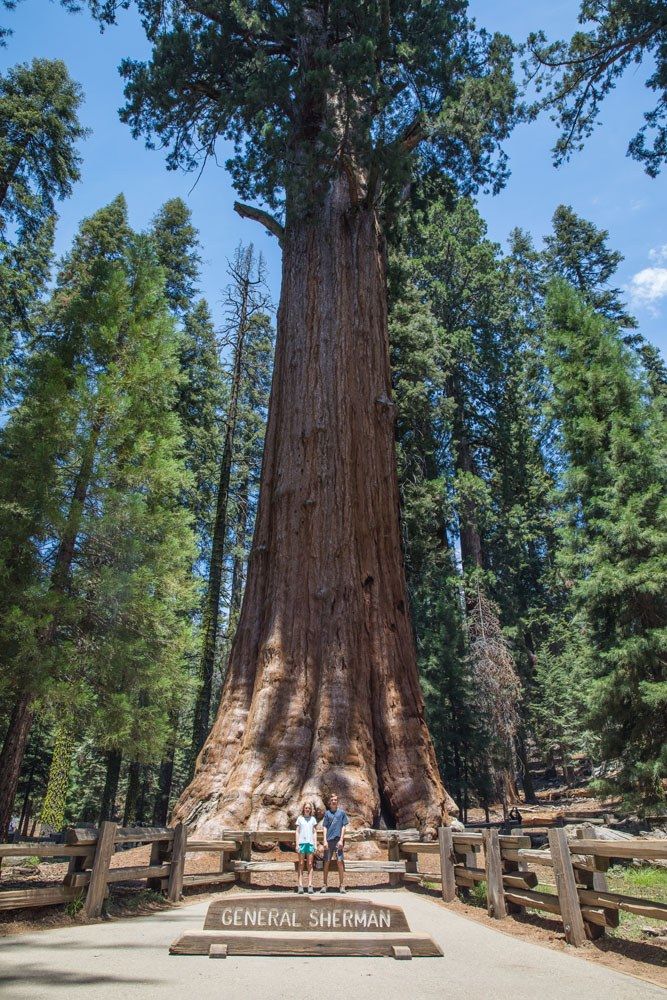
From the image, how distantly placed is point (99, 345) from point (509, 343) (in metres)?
22.3

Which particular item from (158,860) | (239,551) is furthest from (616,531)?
(239,551)

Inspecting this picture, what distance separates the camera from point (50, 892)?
5707 millimetres

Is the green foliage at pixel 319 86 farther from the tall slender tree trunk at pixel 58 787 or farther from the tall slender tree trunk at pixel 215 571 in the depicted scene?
the tall slender tree trunk at pixel 58 787

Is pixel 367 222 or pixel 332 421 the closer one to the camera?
pixel 332 421

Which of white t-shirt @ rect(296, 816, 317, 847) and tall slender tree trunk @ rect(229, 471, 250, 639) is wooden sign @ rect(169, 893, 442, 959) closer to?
white t-shirt @ rect(296, 816, 317, 847)

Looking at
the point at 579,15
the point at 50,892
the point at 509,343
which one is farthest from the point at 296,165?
the point at 509,343

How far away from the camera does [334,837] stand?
7.63 m

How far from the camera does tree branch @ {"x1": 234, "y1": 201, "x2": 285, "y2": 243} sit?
47.3 ft

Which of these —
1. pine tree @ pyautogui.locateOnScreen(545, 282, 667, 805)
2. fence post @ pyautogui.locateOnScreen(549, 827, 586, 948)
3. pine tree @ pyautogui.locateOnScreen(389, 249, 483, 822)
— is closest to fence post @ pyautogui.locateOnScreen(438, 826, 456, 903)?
fence post @ pyautogui.locateOnScreen(549, 827, 586, 948)

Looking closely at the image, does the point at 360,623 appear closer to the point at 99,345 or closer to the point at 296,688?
the point at 296,688

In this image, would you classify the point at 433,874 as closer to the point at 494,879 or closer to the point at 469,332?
the point at 494,879

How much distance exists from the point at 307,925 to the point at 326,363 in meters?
9.25

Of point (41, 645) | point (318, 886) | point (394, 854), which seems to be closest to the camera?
point (318, 886)

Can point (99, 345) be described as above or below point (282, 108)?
below
